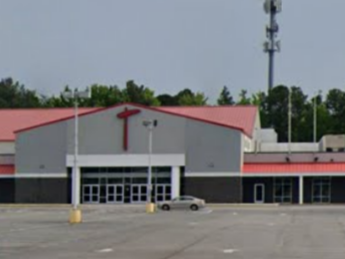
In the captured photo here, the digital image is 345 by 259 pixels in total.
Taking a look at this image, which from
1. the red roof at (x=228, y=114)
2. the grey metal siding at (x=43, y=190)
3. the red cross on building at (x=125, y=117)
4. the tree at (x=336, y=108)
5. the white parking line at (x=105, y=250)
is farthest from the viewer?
the tree at (x=336, y=108)

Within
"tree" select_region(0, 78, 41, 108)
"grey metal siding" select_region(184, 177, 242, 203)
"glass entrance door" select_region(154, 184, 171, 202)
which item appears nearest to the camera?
"grey metal siding" select_region(184, 177, 242, 203)

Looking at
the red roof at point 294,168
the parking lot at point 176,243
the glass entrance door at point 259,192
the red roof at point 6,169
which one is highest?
the red roof at point 294,168

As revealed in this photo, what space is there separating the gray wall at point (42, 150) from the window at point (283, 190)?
68.1 feet

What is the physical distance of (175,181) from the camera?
271 ft

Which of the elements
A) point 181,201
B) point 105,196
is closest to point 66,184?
point 105,196

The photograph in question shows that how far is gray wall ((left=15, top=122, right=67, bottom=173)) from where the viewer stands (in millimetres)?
Result: 84500

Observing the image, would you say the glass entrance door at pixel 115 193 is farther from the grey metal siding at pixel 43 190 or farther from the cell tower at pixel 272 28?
the cell tower at pixel 272 28

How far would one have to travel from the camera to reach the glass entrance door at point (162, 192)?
3273 inches

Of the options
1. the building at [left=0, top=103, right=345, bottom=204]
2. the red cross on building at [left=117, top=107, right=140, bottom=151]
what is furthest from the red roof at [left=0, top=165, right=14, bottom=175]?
the red cross on building at [left=117, top=107, right=140, bottom=151]

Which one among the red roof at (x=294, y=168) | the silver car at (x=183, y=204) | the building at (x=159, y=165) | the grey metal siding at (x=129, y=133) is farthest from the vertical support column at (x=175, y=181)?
the silver car at (x=183, y=204)

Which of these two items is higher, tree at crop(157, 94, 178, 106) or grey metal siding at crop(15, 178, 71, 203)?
tree at crop(157, 94, 178, 106)

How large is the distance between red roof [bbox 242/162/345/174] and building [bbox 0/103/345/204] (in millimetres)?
95

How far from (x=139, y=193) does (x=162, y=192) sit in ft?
8.13

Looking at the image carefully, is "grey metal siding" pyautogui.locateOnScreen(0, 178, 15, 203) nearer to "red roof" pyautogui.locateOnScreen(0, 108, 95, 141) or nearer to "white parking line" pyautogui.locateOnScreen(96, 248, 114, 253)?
"red roof" pyautogui.locateOnScreen(0, 108, 95, 141)
